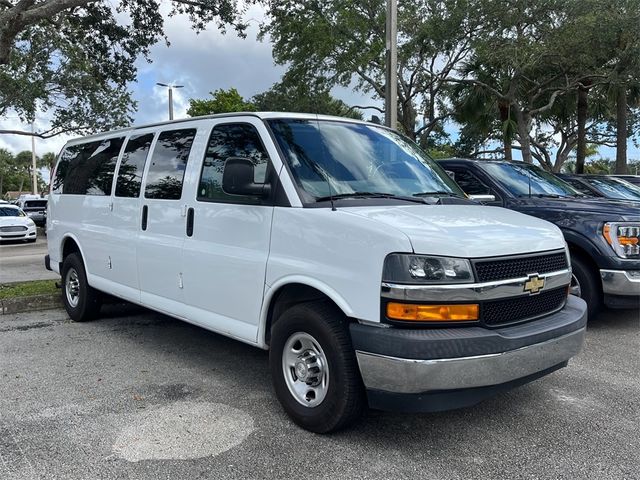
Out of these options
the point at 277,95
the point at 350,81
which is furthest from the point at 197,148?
the point at 277,95

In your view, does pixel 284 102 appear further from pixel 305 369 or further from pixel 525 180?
pixel 305 369

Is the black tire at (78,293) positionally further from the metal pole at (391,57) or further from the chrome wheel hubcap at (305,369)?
the metal pole at (391,57)

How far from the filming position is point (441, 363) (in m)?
2.97

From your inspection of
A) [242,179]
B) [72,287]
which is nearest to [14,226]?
[72,287]

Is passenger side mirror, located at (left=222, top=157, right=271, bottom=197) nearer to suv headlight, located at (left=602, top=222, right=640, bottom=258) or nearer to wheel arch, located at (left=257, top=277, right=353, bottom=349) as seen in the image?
wheel arch, located at (left=257, top=277, right=353, bottom=349)

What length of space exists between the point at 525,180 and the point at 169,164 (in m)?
4.74

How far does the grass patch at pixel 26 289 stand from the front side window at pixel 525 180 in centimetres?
613

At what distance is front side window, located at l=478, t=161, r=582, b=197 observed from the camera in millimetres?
7121

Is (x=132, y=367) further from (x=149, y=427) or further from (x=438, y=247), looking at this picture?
(x=438, y=247)

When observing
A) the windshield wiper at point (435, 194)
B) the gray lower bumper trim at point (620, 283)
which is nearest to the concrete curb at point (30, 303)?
the windshield wiper at point (435, 194)

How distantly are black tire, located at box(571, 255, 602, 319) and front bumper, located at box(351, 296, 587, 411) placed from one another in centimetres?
313

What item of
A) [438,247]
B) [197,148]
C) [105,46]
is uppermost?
[105,46]

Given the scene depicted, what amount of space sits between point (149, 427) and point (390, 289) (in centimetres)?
188

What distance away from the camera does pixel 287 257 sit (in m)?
3.66
